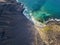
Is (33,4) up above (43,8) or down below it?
above

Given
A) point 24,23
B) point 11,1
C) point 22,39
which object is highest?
point 11,1

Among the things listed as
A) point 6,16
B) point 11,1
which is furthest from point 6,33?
point 11,1

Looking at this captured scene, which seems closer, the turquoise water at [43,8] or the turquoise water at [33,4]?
the turquoise water at [43,8]

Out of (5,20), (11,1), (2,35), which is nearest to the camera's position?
(2,35)

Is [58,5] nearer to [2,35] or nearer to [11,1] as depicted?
[11,1]

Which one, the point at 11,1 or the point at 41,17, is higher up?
the point at 11,1

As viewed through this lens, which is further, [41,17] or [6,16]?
[41,17]

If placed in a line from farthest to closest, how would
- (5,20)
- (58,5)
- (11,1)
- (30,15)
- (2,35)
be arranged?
(58,5)
(30,15)
(11,1)
(5,20)
(2,35)

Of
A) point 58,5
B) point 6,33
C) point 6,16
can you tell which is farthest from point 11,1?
point 58,5

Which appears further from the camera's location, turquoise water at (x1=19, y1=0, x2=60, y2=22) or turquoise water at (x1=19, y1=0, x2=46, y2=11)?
turquoise water at (x1=19, y1=0, x2=46, y2=11)
